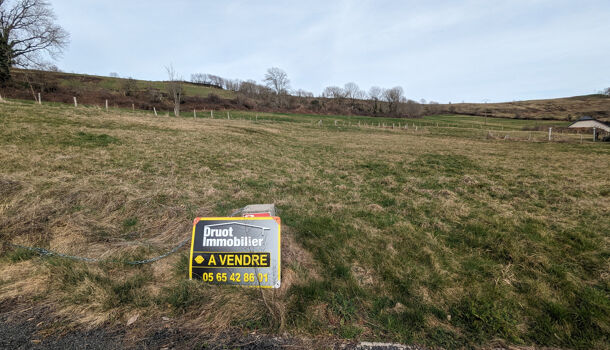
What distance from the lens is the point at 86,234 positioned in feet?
Result: 13.3

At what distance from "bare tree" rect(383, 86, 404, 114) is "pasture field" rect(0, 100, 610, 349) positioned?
278ft

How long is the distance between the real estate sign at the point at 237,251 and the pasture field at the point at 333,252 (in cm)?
17

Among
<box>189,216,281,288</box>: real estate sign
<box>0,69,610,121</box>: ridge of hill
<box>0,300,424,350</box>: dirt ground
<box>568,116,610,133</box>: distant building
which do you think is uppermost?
<box>0,69,610,121</box>: ridge of hill

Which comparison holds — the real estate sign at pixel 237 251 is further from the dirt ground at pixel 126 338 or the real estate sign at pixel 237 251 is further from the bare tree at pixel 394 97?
the bare tree at pixel 394 97

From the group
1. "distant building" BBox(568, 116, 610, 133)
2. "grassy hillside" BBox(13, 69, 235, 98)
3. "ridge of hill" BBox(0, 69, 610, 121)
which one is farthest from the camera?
"distant building" BBox(568, 116, 610, 133)

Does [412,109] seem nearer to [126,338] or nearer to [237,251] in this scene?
[237,251]

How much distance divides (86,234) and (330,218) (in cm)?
449

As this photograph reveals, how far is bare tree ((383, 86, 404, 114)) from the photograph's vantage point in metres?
86.2

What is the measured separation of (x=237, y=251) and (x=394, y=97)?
325 ft

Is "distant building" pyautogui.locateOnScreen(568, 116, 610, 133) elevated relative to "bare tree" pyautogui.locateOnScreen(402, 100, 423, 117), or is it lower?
lower

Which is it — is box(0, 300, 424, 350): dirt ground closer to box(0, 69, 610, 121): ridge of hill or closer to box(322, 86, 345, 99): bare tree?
box(0, 69, 610, 121): ridge of hill

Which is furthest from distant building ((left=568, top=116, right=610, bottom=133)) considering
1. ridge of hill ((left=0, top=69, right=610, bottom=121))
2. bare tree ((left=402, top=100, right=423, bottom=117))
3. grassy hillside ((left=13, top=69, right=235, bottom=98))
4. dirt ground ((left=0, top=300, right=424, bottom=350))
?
grassy hillside ((left=13, top=69, right=235, bottom=98))

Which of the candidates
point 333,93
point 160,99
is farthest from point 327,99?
point 160,99

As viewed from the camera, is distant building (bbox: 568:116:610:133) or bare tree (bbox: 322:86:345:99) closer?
distant building (bbox: 568:116:610:133)
